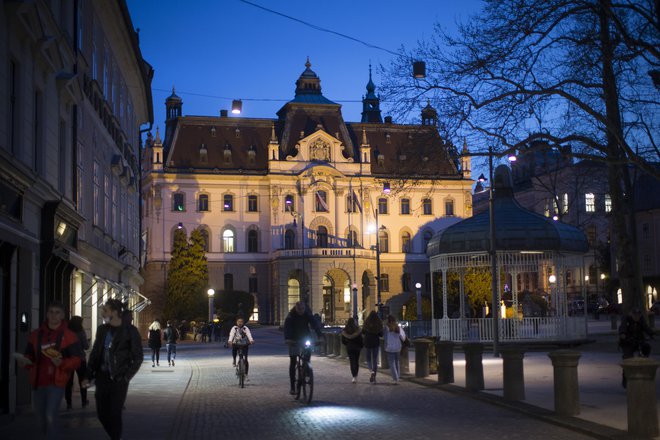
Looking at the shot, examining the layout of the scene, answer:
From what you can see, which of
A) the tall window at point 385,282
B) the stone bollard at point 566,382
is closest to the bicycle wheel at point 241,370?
the stone bollard at point 566,382

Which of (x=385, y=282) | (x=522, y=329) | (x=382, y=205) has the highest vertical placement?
(x=382, y=205)

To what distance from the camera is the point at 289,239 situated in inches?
3824

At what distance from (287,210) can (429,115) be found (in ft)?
233

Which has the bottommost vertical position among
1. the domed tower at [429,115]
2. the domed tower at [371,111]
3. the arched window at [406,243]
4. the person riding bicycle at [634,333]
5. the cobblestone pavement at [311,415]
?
the cobblestone pavement at [311,415]

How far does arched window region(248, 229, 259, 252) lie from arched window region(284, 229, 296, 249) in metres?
2.82

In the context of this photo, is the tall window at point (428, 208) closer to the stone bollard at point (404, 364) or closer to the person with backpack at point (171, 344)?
the person with backpack at point (171, 344)

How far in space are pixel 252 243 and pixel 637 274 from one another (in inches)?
2593

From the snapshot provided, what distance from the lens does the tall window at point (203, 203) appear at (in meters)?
95.7

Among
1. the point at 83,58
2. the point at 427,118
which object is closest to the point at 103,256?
the point at 83,58

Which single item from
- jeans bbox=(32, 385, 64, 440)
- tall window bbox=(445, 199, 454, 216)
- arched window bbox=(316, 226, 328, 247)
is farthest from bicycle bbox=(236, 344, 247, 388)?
tall window bbox=(445, 199, 454, 216)

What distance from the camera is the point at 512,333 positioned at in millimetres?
37938

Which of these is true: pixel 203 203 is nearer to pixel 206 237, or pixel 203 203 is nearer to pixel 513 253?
pixel 206 237

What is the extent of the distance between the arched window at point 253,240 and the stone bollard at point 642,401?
278 feet

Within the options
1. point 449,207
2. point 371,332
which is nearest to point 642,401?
point 371,332
